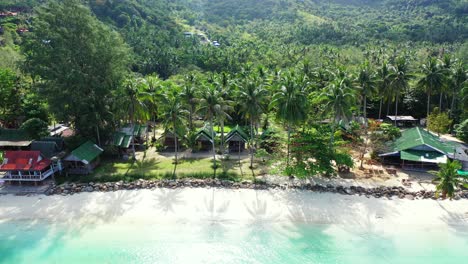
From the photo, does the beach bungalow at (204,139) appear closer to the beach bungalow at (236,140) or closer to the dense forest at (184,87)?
the dense forest at (184,87)

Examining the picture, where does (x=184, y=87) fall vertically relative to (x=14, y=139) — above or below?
above

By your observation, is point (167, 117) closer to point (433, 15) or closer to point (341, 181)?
point (341, 181)

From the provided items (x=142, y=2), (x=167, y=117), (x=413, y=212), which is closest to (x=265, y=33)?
(x=142, y=2)

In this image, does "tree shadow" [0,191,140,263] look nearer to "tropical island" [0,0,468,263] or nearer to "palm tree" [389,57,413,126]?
"tropical island" [0,0,468,263]

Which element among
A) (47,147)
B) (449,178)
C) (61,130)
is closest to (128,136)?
(47,147)

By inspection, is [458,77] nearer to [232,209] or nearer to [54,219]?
[232,209]
